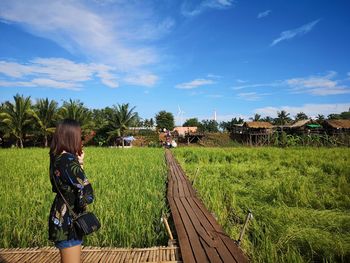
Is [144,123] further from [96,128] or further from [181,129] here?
[96,128]

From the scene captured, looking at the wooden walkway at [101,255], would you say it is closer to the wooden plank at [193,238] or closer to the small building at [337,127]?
the wooden plank at [193,238]

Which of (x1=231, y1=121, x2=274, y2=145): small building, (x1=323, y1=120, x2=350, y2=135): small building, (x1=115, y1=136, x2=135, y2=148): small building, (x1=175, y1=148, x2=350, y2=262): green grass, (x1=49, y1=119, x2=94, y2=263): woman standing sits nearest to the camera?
(x1=49, y1=119, x2=94, y2=263): woman standing

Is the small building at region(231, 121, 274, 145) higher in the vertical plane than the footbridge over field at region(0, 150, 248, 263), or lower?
higher

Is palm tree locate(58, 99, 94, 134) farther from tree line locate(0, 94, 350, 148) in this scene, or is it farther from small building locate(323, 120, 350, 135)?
small building locate(323, 120, 350, 135)

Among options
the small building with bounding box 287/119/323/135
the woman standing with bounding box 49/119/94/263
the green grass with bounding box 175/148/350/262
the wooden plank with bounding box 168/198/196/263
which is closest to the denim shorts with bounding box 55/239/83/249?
the woman standing with bounding box 49/119/94/263

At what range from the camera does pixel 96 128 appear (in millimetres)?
24859

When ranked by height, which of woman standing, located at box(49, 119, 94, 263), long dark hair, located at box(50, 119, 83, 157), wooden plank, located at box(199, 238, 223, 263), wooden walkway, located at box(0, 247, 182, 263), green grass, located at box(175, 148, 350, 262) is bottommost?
green grass, located at box(175, 148, 350, 262)

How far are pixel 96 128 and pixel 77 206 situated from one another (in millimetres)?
23693

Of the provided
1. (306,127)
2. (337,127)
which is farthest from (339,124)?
(306,127)

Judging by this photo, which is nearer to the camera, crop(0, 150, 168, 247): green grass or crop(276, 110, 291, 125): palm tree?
crop(0, 150, 168, 247): green grass

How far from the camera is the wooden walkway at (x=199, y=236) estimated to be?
2394 mm

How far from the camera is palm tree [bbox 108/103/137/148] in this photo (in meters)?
24.1

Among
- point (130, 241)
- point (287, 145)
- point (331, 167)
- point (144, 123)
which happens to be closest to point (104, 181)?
point (130, 241)

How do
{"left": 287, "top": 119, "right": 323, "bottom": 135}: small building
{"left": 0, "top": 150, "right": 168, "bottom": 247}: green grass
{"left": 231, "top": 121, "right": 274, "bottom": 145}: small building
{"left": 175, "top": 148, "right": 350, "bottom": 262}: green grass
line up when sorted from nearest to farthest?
{"left": 175, "top": 148, "right": 350, "bottom": 262}: green grass, {"left": 0, "top": 150, "right": 168, "bottom": 247}: green grass, {"left": 287, "top": 119, "right": 323, "bottom": 135}: small building, {"left": 231, "top": 121, "right": 274, "bottom": 145}: small building
